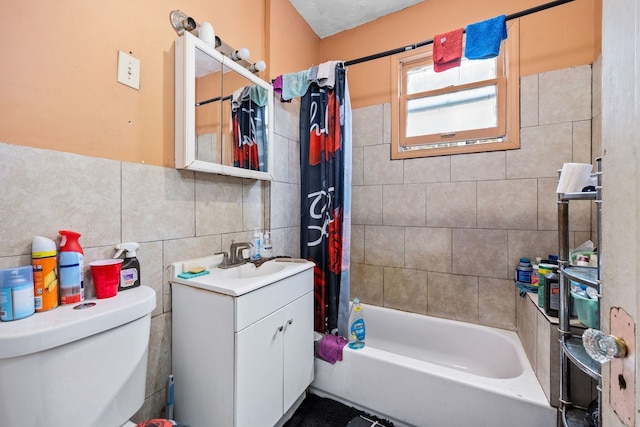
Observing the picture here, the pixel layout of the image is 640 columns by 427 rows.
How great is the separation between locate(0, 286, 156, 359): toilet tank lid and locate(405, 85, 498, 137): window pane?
196 cm

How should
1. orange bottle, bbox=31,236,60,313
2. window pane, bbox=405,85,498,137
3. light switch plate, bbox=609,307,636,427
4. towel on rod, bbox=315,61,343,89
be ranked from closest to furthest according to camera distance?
1. light switch plate, bbox=609,307,636,427
2. orange bottle, bbox=31,236,60,313
3. towel on rod, bbox=315,61,343,89
4. window pane, bbox=405,85,498,137

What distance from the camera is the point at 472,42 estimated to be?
141 centimetres

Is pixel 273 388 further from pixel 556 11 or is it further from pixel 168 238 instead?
pixel 556 11

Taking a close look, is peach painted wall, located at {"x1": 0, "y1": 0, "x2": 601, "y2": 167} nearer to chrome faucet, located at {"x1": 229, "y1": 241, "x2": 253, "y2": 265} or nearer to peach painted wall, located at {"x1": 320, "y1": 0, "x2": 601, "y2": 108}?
peach painted wall, located at {"x1": 320, "y1": 0, "x2": 601, "y2": 108}

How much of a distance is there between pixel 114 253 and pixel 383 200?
169 cm

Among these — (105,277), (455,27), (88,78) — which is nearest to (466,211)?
(455,27)

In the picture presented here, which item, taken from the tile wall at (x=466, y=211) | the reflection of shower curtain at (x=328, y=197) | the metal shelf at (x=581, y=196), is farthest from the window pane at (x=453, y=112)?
the metal shelf at (x=581, y=196)

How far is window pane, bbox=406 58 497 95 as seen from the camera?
72.1 inches

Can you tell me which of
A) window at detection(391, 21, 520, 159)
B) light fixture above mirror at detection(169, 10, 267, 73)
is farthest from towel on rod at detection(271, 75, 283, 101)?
window at detection(391, 21, 520, 159)

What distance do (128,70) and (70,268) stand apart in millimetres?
Answer: 767

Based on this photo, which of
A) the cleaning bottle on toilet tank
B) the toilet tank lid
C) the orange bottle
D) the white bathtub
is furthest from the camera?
the cleaning bottle on toilet tank

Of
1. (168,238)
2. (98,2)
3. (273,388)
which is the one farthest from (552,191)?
(98,2)

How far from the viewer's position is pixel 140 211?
Result: 109cm

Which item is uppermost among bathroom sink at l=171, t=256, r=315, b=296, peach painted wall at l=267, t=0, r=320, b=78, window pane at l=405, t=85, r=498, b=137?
peach painted wall at l=267, t=0, r=320, b=78
